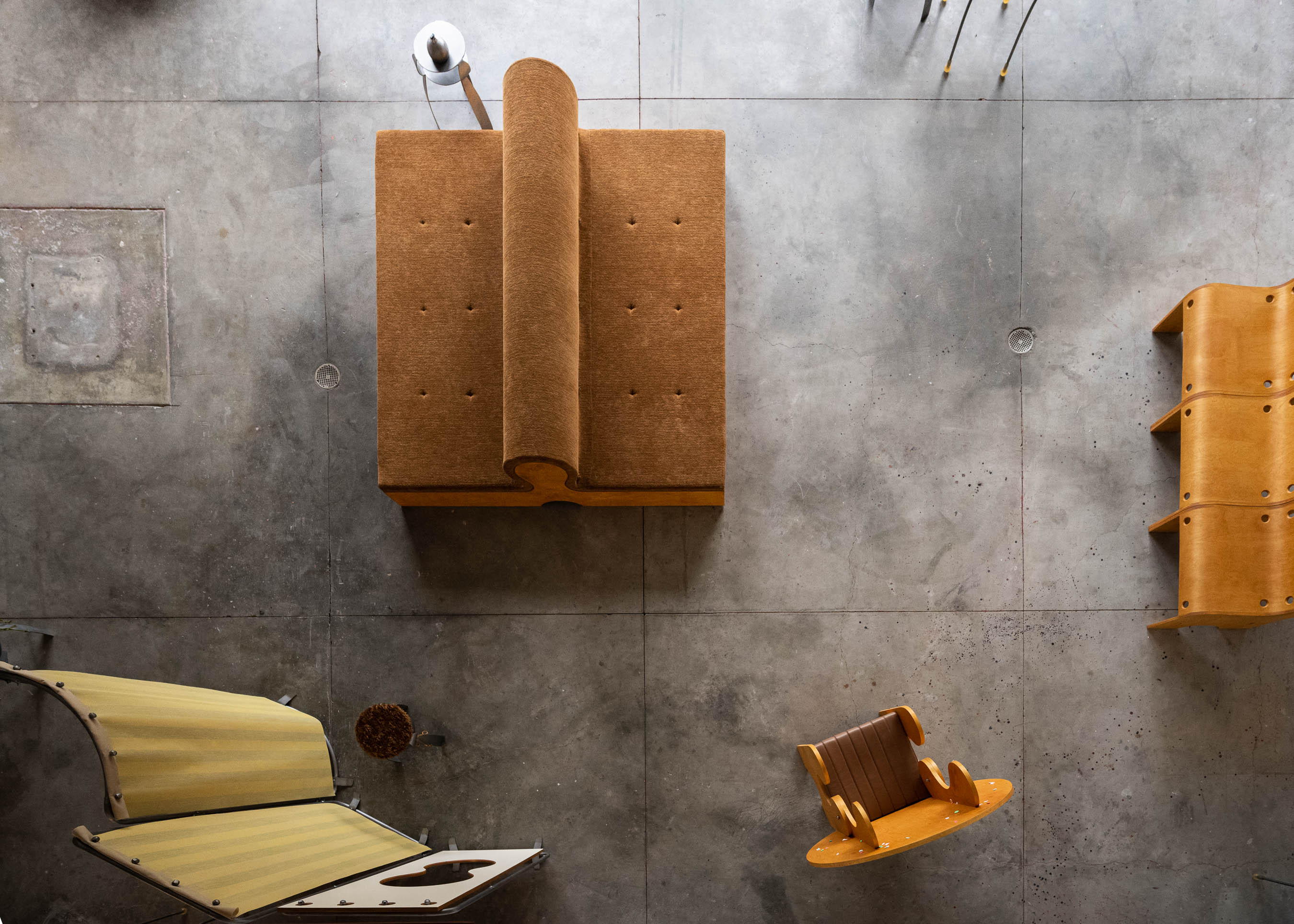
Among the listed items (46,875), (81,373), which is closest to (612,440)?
(81,373)

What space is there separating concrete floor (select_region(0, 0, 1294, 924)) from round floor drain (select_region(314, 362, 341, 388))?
69 millimetres

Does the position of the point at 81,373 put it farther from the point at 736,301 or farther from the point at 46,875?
the point at 736,301

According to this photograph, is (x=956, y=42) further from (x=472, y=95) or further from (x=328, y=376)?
(x=328, y=376)

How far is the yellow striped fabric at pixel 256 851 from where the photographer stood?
249cm

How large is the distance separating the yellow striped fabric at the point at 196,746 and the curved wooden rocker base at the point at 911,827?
8.62ft

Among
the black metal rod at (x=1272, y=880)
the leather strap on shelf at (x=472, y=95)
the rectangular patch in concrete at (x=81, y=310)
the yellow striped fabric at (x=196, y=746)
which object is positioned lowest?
the black metal rod at (x=1272, y=880)

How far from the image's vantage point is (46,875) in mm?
4062

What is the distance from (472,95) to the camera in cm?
357

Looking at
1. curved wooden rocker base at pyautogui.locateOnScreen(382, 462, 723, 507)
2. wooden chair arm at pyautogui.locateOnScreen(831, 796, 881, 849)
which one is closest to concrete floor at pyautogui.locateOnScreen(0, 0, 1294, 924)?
curved wooden rocker base at pyautogui.locateOnScreen(382, 462, 723, 507)

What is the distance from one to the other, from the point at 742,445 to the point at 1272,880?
3.95m

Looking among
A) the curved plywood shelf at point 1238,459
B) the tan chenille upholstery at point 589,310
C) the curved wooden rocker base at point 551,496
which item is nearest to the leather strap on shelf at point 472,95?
the tan chenille upholstery at point 589,310

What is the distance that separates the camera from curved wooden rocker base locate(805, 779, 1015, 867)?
3252 millimetres

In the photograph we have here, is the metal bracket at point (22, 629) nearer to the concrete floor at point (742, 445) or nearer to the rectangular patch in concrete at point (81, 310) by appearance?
the concrete floor at point (742, 445)

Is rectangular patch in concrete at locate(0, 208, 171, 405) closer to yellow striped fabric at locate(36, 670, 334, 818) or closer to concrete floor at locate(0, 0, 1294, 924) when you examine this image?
concrete floor at locate(0, 0, 1294, 924)
